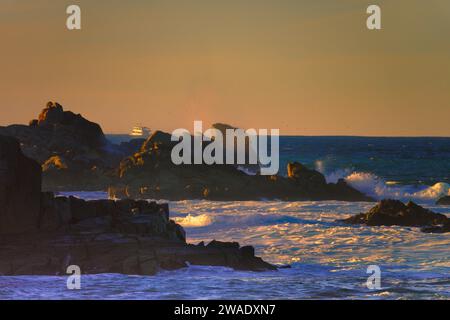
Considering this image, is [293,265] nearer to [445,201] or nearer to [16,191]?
[16,191]

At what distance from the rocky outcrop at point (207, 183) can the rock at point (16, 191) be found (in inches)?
1365

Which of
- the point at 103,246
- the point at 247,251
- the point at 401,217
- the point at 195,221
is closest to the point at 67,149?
the point at 195,221

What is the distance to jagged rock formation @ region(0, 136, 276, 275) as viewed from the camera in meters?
33.3

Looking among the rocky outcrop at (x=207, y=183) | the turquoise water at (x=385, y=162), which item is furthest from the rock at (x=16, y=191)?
the turquoise water at (x=385, y=162)

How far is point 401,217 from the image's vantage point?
5194cm

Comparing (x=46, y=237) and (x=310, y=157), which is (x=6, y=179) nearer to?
(x=46, y=237)

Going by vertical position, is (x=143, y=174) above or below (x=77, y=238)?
above

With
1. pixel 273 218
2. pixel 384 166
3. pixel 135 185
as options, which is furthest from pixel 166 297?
pixel 384 166

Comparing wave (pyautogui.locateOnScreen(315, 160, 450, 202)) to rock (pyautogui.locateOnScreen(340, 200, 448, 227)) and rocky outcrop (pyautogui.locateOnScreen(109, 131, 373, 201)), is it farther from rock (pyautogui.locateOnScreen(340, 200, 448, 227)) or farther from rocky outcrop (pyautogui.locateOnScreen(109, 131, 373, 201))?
rock (pyautogui.locateOnScreen(340, 200, 448, 227))

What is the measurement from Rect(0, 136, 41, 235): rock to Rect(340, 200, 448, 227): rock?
22.5 m

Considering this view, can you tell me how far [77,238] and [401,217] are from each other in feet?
76.2

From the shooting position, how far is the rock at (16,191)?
34.9 metres

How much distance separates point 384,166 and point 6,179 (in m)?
90.4
